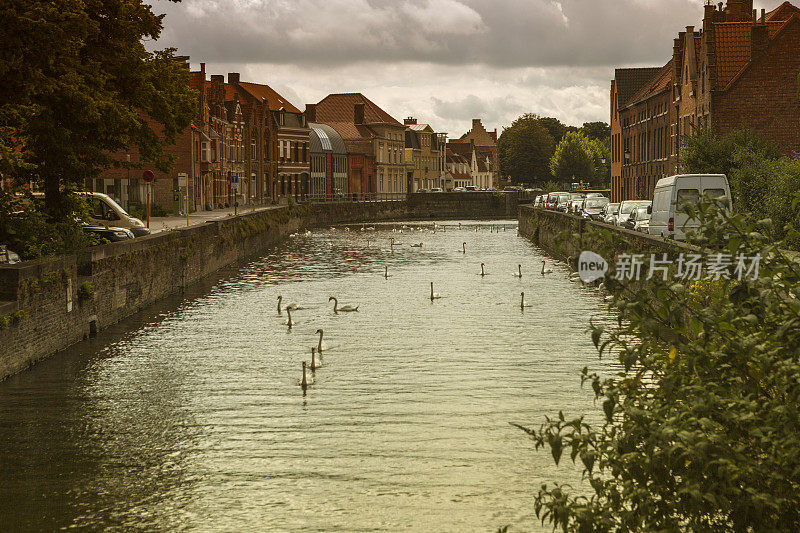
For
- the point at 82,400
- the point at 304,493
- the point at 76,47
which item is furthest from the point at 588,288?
the point at 304,493

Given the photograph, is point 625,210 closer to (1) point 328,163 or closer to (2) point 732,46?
(2) point 732,46

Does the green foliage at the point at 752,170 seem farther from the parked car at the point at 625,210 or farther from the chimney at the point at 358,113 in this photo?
the chimney at the point at 358,113

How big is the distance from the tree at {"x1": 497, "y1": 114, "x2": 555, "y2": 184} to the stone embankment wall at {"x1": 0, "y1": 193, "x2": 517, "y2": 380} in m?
110

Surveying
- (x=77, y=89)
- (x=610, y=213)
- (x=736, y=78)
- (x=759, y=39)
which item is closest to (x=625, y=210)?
(x=610, y=213)

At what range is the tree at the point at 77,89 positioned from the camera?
24.6 m

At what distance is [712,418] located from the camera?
7.90m

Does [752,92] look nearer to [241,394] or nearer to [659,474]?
[241,394]

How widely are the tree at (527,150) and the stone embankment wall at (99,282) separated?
109528 millimetres

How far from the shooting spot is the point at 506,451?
1515 centimetres

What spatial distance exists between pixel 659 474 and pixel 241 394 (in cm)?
1256

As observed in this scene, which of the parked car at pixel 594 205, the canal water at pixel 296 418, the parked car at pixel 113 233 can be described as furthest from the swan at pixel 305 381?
the parked car at pixel 594 205

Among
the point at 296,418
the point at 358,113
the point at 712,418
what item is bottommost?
the point at 296,418

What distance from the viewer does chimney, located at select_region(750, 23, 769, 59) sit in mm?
55656

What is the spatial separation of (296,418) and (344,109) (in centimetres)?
12555
